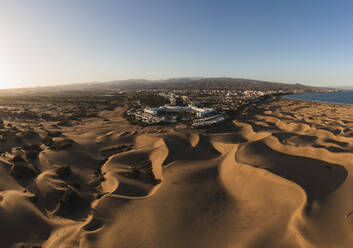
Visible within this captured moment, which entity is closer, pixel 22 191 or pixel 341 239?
pixel 341 239

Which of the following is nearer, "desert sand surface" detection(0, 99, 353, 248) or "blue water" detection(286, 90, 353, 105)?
"desert sand surface" detection(0, 99, 353, 248)

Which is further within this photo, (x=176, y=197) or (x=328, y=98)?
(x=328, y=98)

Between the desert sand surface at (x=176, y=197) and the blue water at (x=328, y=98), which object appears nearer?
Answer: the desert sand surface at (x=176, y=197)

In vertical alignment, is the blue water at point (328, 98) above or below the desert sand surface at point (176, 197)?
above

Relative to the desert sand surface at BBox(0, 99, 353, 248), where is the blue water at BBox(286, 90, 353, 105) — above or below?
above

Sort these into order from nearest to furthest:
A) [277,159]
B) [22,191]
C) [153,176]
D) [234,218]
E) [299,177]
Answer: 1. [234,218]
2. [22,191]
3. [299,177]
4. [153,176]
5. [277,159]

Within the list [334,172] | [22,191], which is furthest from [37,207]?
[334,172]

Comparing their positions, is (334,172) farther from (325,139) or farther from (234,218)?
(325,139)

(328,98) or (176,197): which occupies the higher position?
(328,98)
